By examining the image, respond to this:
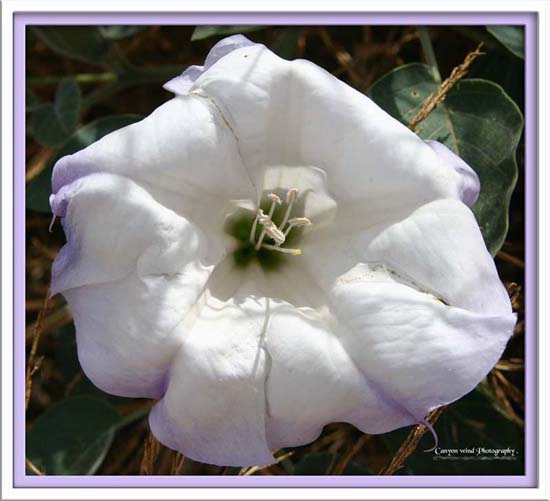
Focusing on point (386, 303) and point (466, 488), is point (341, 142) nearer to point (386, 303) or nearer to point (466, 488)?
point (386, 303)

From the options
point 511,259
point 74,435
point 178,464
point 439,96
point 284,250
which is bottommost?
point 74,435

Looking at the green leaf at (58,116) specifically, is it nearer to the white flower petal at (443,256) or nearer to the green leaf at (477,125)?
the green leaf at (477,125)

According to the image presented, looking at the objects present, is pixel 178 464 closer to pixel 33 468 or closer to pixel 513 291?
pixel 33 468

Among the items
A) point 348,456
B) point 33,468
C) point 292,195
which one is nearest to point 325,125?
point 292,195

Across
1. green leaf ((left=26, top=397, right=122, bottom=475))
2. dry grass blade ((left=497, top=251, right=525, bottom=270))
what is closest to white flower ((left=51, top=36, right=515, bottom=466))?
dry grass blade ((left=497, top=251, right=525, bottom=270))

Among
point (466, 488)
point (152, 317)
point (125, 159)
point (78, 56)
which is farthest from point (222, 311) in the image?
point (78, 56)
